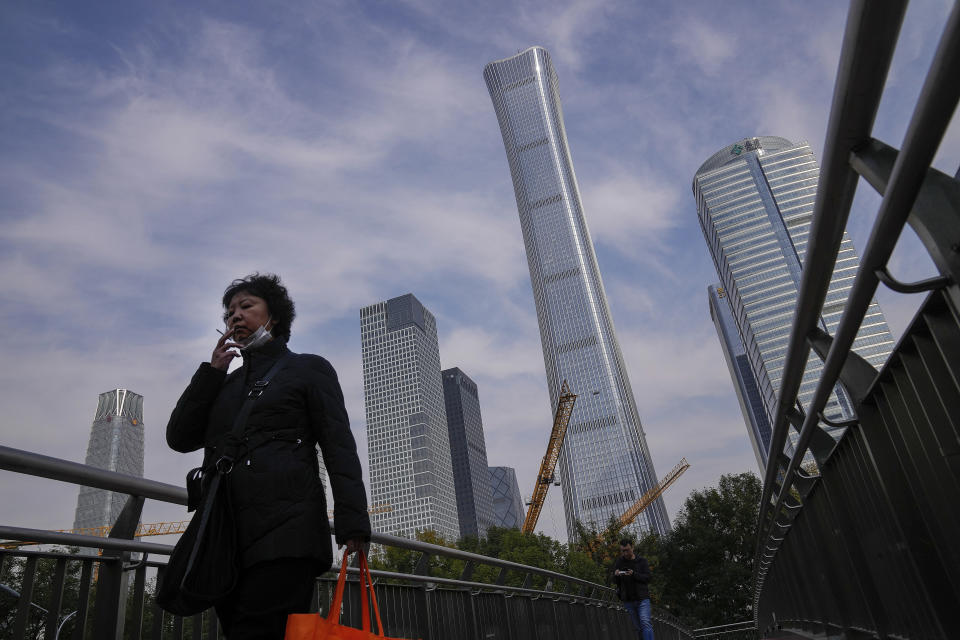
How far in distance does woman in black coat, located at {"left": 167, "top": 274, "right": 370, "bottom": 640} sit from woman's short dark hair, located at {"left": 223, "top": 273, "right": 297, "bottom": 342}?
67 millimetres

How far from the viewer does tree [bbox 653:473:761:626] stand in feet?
132

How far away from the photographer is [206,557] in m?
1.86

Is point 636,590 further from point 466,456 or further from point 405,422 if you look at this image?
point 466,456

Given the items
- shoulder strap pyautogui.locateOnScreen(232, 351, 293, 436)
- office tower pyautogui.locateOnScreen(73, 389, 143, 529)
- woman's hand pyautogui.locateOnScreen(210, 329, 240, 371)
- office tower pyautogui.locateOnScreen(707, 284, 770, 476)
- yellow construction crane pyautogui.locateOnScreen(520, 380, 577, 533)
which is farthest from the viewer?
office tower pyautogui.locateOnScreen(73, 389, 143, 529)

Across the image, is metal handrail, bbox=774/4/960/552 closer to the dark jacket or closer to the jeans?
the dark jacket

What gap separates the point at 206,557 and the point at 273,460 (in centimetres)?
33

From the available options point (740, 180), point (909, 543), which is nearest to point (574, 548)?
point (909, 543)

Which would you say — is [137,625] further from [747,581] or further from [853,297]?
[747,581]

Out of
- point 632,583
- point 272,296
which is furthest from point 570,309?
point 272,296

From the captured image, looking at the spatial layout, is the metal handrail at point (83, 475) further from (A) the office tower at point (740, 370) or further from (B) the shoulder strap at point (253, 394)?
(A) the office tower at point (740, 370)

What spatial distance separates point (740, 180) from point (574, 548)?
89738 millimetres

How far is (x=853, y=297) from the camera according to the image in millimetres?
2045

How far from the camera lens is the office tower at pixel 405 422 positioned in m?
151

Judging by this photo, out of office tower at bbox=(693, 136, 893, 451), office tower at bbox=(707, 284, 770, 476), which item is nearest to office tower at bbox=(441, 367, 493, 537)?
office tower at bbox=(707, 284, 770, 476)
